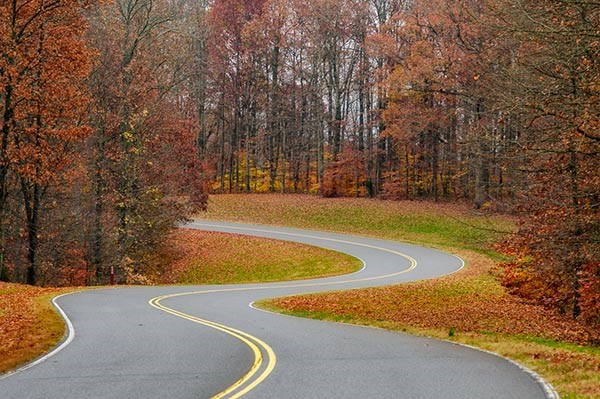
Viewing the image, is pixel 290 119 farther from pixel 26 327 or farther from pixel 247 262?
pixel 26 327

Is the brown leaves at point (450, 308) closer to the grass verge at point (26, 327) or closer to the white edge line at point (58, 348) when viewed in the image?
the white edge line at point (58, 348)

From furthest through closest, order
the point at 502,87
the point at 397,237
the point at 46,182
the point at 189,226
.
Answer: the point at 189,226 < the point at 397,237 < the point at 46,182 < the point at 502,87

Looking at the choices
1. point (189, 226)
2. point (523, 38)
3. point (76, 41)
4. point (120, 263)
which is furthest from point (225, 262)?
point (523, 38)

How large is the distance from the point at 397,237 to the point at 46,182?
22.1 m

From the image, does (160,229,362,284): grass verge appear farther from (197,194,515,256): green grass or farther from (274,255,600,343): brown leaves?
(274,255,600,343): brown leaves

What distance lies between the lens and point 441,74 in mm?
37875

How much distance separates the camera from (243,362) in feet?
30.8

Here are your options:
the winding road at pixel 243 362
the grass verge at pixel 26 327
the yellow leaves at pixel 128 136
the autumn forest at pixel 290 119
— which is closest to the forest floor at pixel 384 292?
the grass verge at pixel 26 327

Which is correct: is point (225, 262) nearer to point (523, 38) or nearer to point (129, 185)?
point (129, 185)

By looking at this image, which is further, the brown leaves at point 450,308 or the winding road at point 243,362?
the brown leaves at point 450,308

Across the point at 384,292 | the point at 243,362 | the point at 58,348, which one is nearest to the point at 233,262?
the point at 384,292

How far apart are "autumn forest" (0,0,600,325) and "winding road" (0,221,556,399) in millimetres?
5784

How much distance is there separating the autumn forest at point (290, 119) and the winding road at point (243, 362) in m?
5.78

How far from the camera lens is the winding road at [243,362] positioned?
763 cm
